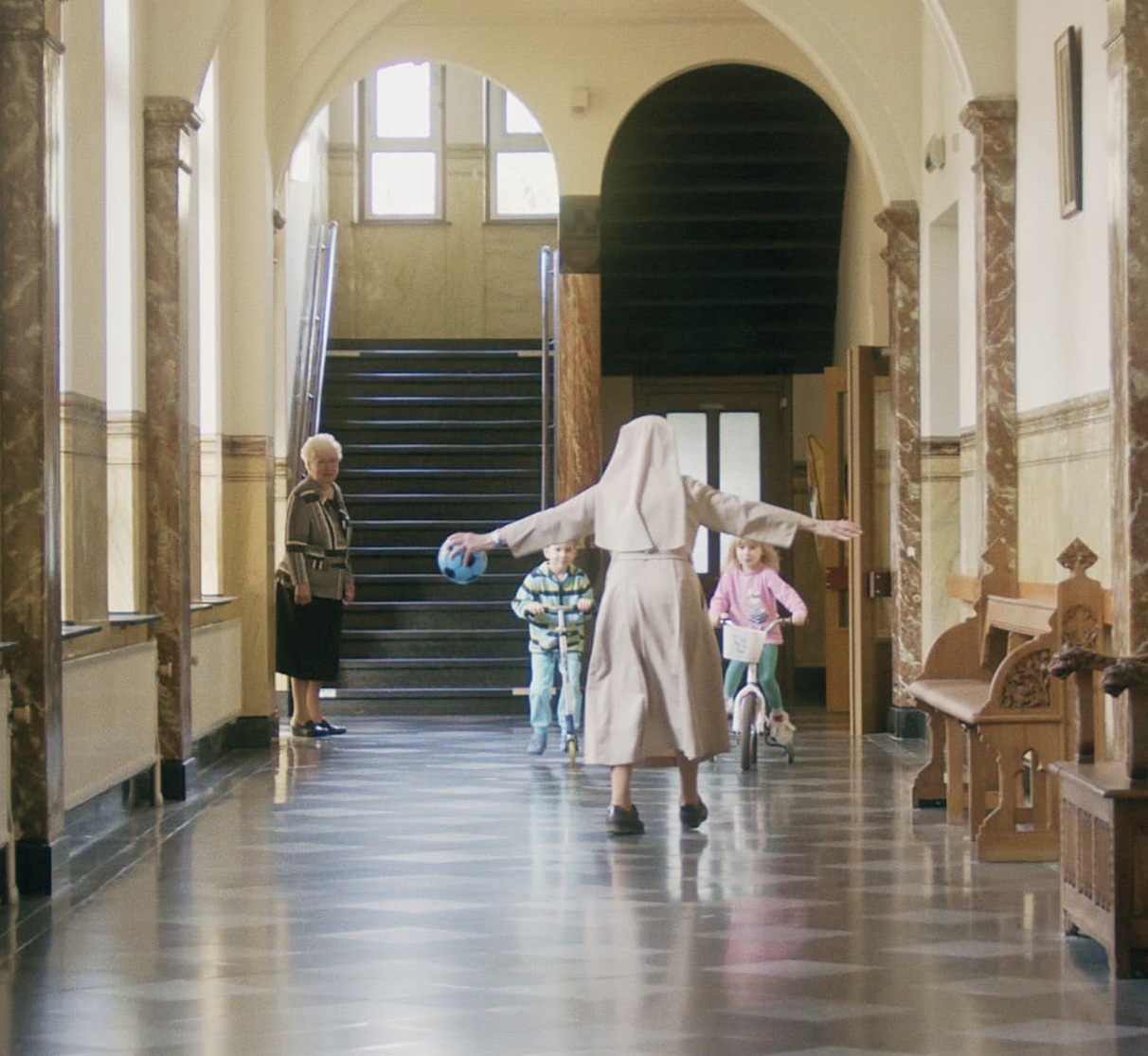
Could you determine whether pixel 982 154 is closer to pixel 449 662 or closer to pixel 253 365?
pixel 253 365

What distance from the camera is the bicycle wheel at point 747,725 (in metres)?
9.62

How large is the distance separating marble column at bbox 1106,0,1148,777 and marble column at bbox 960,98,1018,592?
9.36 ft

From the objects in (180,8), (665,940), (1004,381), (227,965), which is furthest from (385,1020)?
(180,8)

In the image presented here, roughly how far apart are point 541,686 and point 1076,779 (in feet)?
18.1

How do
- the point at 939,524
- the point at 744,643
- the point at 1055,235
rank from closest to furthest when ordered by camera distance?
the point at 1055,235
the point at 744,643
the point at 939,524

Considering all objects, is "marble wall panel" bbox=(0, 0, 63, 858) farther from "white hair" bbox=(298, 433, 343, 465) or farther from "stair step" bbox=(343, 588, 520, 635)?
"stair step" bbox=(343, 588, 520, 635)

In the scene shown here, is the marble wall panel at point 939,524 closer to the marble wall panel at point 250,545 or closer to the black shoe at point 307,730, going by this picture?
the black shoe at point 307,730

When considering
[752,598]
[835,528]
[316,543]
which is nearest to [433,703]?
[316,543]

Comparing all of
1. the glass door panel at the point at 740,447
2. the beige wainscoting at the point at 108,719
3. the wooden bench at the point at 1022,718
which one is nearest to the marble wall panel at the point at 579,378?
the glass door panel at the point at 740,447

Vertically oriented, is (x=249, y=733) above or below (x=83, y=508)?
below

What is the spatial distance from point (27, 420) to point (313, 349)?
27.8 feet

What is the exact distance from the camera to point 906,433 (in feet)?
37.9

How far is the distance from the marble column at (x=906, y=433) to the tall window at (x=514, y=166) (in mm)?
7396

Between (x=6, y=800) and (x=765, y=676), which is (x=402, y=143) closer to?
(x=765, y=676)
